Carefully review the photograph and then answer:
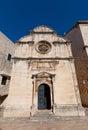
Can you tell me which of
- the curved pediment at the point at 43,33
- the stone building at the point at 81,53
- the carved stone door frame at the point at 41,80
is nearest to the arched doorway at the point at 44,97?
the carved stone door frame at the point at 41,80

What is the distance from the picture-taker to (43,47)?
14398mm

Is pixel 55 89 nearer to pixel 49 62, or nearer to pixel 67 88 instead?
pixel 67 88

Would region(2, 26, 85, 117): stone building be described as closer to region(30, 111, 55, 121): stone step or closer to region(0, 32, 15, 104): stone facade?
region(30, 111, 55, 121): stone step

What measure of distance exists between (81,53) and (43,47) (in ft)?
20.0

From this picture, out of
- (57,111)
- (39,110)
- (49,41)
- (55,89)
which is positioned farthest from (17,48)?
(57,111)

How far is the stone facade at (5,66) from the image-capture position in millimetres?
15684

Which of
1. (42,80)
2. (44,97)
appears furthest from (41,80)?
(44,97)

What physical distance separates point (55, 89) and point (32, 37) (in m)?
7.76

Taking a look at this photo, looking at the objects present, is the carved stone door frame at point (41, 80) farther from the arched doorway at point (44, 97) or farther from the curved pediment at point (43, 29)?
the curved pediment at point (43, 29)

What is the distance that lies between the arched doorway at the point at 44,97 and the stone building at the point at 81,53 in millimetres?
5316

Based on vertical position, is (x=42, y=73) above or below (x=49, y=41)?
below

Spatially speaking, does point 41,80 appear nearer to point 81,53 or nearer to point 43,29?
point 43,29

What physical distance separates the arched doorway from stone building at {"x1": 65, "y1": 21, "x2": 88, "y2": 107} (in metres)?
5.32

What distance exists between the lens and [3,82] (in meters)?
16.5
